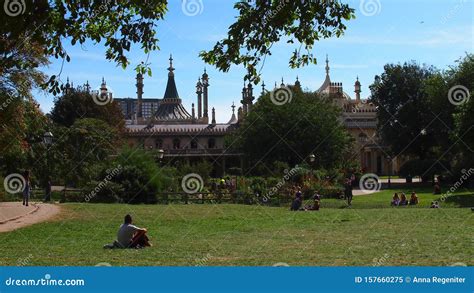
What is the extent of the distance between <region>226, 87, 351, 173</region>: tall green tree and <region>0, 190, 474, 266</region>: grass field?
98.0 ft

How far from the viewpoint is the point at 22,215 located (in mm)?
24516

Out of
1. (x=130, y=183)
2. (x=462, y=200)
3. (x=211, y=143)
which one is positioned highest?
(x=211, y=143)

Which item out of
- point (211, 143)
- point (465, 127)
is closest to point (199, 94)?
point (211, 143)

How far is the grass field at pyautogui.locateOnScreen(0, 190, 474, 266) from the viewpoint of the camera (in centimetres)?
1320

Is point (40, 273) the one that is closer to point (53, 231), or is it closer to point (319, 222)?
point (53, 231)

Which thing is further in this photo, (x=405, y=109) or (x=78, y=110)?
(x=78, y=110)

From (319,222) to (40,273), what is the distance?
14.0 meters

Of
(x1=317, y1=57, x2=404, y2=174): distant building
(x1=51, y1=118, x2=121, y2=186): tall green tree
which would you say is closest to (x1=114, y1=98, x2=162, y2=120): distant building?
(x1=317, y1=57, x2=404, y2=174): distant building

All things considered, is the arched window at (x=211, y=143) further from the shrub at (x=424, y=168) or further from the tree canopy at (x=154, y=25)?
the tree canopy at (x=154, y=25)

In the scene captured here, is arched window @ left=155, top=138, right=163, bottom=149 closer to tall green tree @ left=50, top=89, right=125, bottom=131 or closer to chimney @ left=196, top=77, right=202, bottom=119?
chimney @ left=196, top=77, right=202, bottom=119

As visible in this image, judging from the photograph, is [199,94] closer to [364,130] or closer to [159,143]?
[159,143]

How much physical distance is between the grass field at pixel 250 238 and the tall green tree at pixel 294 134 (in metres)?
29.9

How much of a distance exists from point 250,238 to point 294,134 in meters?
42.1

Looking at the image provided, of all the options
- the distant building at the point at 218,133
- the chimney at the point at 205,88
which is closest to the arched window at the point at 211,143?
the distant building at the point at 218,133
